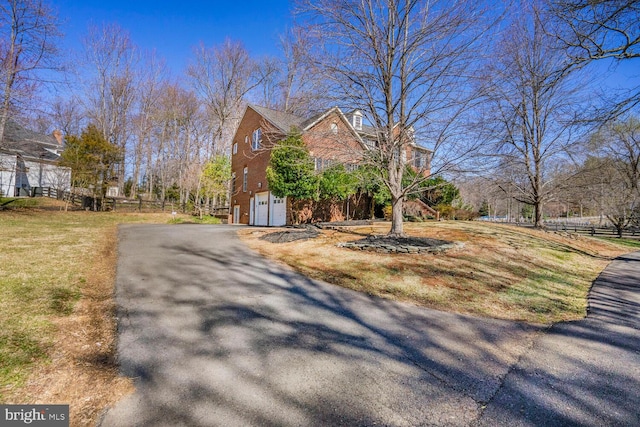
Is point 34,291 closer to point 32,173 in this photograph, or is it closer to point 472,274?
point 472,274

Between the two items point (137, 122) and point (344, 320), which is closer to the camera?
point (344, 320)

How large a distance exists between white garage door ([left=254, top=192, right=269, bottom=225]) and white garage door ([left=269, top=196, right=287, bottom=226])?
2.16ft

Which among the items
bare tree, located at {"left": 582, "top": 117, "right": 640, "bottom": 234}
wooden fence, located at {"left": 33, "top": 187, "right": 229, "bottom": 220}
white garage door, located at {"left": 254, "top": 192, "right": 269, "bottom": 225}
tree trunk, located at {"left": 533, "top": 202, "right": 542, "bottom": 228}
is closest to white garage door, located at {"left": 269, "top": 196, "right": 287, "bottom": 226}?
white garage door, located at {"left": 254, "top": 192, "right": 269, "bottom": 225}

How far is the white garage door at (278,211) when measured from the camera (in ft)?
59.5

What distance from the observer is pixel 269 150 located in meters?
18.6

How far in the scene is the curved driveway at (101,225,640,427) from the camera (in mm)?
2270

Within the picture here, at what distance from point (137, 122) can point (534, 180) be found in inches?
1449

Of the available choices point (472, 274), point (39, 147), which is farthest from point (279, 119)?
point (39, 147)

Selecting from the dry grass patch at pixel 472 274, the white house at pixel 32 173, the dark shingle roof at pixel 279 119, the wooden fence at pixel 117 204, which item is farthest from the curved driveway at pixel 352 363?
the white house at pixel 32 173

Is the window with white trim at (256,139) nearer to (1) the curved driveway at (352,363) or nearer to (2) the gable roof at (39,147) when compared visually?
(1) the curved driveway at (352,363)

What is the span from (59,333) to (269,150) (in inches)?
637

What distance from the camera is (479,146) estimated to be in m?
8.12

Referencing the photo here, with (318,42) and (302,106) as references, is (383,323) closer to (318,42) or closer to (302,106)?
(302,106)

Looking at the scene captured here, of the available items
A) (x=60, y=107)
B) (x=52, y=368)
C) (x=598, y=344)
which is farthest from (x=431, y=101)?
(x=60, y=107)
